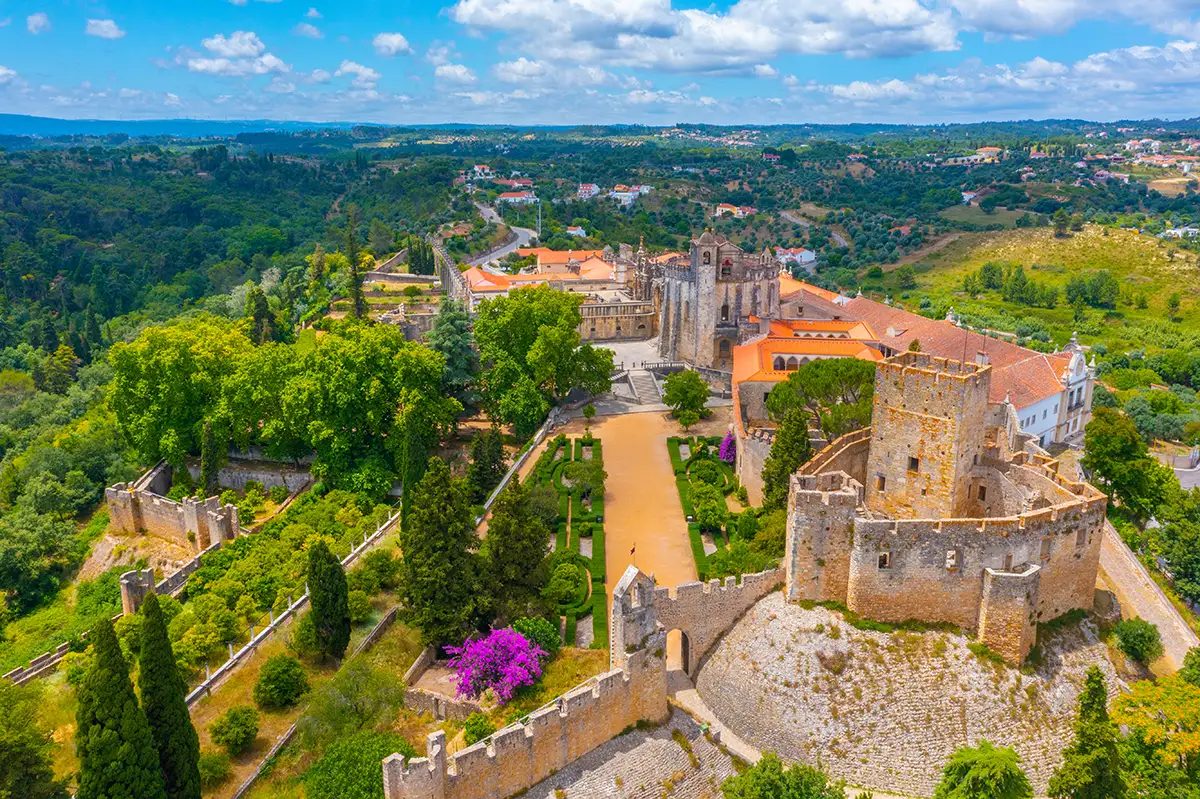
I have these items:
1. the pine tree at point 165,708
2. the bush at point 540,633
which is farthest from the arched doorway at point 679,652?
the pine tree at point 165,708

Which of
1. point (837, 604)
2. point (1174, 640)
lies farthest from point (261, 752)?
point (1174, 640)

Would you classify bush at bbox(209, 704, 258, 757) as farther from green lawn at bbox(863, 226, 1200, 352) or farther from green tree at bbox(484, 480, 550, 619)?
green lawn at bbox(863, 226, 1200, 352)

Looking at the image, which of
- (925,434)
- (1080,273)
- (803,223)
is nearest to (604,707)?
(925,434)

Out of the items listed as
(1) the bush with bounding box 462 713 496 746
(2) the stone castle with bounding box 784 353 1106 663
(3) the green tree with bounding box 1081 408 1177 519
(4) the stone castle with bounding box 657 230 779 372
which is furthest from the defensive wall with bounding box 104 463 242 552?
(3) the green tree with bounding box 1081 408 1177 519

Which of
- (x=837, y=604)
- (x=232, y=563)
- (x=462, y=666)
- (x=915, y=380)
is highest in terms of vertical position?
(x=915, y=380)

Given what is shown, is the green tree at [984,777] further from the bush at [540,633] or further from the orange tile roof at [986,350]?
the orange tile roof at [986,350]

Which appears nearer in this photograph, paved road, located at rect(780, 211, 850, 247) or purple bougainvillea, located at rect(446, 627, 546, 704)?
purple bougainvillea, located at rect(446, 627, 546, 704)

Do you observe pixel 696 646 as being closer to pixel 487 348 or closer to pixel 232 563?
pixel 232 563
